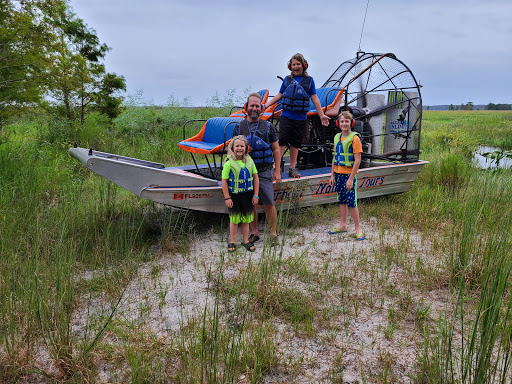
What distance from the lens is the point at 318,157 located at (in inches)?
318

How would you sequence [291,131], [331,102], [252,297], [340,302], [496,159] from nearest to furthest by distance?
[252,297], [340,302], [291,131], [331,102], [496,159]

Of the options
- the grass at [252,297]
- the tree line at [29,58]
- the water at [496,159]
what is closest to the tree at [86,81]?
the tree line at [29,58]

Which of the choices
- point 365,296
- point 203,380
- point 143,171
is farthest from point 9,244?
point 365,296

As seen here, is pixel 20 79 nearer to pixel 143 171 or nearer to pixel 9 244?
pixel 143 171

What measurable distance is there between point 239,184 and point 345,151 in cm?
146

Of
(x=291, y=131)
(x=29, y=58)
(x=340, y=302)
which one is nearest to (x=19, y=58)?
(x=29, y=58)

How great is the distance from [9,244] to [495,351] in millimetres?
4268

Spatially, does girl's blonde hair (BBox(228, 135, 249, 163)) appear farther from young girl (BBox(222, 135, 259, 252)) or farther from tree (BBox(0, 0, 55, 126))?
tree (BBox(0, 0, 55, 126))

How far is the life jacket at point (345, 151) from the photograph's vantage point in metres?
5.37

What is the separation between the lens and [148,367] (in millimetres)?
2883

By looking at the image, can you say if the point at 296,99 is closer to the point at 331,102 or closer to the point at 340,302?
the point at 331,102

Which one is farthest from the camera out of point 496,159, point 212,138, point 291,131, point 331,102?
point 496,159

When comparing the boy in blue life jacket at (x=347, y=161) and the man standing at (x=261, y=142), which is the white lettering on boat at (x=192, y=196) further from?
the boy in blue life jacket at (x=347, y=161)

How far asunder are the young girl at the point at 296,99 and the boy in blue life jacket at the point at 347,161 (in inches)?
26.1
